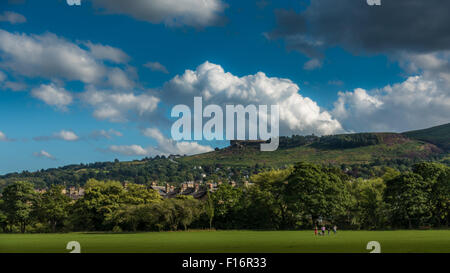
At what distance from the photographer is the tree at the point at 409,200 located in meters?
70.2

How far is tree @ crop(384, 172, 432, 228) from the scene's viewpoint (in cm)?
7025

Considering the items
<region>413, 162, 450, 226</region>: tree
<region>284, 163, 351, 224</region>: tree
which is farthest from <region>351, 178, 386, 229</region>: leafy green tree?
→ <region>413, 162, 450, 226</region>: tree

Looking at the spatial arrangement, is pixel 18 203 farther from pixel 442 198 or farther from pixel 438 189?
pixel 442 198

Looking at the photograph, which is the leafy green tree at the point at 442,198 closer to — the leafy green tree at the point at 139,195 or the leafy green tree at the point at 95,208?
the leafy green tree at the point at 139,195

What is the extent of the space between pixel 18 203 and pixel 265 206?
2039 inches

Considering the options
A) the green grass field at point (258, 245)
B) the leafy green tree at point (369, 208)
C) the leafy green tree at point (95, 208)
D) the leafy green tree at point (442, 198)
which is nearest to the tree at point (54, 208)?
the leafy green tree at point (95, 208)

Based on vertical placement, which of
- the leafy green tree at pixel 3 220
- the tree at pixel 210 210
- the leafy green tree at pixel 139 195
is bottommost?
the leafy green tree at pixel 3 220

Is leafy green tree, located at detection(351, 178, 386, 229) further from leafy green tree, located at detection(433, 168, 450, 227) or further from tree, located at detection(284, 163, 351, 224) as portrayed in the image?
leafy green tree, located at detection(433, 168, 450, 227)

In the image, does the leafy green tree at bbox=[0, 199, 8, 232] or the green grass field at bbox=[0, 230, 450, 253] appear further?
the leafy green tree at bbox=[0, 199, 8, 232]

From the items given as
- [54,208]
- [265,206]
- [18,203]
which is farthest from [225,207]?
[18,203]

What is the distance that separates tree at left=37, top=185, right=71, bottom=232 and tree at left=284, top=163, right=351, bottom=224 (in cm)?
4802
